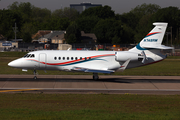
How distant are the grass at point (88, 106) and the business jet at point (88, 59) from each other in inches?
353

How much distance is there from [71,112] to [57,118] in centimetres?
144

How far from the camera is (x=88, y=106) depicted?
18.1 meters

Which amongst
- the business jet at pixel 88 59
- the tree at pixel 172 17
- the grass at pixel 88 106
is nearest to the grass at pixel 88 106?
the grass at pixel 88 106

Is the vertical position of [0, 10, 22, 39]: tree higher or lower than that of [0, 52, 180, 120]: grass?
higher

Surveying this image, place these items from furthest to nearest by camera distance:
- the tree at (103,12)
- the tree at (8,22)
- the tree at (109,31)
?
the tree at (103,12) → the tree at (8,22) → the tree at (109,31)

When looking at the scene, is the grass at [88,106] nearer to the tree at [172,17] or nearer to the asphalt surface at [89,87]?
the asphalt surface at [89,87]

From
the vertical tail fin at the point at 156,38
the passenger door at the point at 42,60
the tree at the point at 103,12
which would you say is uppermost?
the tree at the point at 103,12

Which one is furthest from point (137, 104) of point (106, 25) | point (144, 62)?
point (106, 25)

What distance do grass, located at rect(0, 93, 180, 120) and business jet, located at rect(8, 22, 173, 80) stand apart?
8.98m

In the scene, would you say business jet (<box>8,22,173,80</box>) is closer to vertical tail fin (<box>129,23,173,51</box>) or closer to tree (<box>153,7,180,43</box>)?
vertical tail fin (<box>129,23,173,51</box>)

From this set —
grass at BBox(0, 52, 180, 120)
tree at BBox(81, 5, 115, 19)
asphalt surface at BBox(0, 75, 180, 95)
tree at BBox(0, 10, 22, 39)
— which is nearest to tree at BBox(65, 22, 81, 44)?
tree at BBox(0, 10, 22, 39)

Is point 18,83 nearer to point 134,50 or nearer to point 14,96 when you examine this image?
point 14,96

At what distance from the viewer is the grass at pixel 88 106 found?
15445 millimetres

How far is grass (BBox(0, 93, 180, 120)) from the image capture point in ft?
50.7
